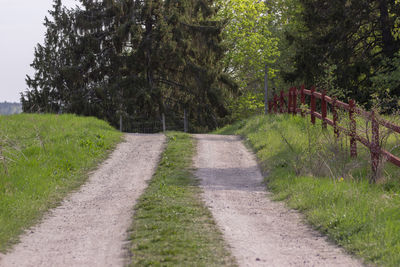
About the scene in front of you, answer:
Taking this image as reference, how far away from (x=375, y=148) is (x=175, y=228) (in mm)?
4940

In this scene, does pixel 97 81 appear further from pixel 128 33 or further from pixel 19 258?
pixel 19 258

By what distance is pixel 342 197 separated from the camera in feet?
27.5

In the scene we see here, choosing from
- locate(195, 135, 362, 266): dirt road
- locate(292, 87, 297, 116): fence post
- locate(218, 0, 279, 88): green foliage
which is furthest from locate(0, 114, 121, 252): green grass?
locate(218, 0, 279, 88): green foliage

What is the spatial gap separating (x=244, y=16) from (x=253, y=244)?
30822mm

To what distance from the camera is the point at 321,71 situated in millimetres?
24469

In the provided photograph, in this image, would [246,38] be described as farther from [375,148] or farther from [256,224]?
[256,224]

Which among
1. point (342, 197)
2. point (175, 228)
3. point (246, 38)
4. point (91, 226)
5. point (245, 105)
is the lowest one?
point (91, 226)

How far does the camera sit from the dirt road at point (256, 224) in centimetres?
593

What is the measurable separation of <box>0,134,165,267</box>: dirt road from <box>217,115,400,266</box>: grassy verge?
3.16 m

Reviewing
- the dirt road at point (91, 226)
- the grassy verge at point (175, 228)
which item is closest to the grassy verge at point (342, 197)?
the grassy verge at point (175, 228)

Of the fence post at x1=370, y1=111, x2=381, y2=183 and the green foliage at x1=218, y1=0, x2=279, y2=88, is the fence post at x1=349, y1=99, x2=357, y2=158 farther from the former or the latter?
the green foliage at x1=218, y1=0, x2=279, y2=88

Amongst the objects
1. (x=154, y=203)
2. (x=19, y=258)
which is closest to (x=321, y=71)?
(x=154, y=203)

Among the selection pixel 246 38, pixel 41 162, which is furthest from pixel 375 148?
pixel 246 38

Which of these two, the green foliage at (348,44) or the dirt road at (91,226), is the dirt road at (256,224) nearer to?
the dirt road at (91,226)
